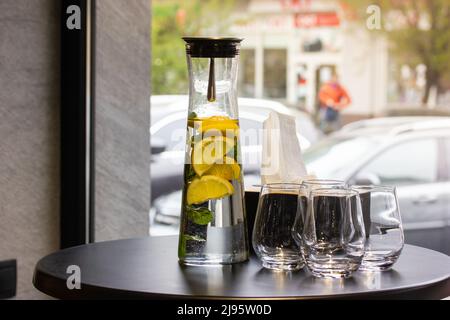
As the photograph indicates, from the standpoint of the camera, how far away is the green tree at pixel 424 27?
3186 mm

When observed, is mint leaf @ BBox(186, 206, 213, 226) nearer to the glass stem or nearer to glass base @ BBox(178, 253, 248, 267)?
glass base @ BBox(178, 253, 248, 267)

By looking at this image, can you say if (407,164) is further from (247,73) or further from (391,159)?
(247,73)

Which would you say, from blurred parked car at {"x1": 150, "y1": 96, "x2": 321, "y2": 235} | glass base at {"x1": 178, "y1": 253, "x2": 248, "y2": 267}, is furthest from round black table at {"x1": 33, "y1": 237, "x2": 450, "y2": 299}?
blurred parked car at {"x1": 150, "y1": 96, "x2": 321, "y2": 235}

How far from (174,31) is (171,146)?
448 mm

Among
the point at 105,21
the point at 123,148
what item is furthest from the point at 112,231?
the point at 105,21

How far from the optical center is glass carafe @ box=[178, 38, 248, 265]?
168cm

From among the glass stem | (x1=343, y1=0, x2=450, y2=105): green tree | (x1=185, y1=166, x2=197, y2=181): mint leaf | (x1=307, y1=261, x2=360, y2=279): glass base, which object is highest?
(x1=343, y1=0, x2=450, y2=105): green tree

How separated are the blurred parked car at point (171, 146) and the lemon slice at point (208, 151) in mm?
1419

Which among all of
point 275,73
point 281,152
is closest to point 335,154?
point 275,73

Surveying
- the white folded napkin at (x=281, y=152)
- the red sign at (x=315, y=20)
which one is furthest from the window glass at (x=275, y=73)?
the white folded napkin at (x=281, y=152)

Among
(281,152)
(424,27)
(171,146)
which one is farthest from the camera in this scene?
(171,146)

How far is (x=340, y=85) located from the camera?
11.3 ft

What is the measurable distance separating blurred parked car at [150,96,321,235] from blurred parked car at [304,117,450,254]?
105 mm
